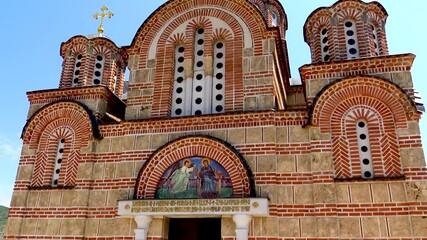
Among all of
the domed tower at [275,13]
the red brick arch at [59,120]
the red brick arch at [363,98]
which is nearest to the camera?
the red brick arch at [363,98]

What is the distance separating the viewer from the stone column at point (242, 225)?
7.67 meters

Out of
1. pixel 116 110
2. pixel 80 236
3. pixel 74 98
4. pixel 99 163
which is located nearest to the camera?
pixel 80 236

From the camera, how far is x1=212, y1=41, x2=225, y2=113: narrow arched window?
31.2 ft

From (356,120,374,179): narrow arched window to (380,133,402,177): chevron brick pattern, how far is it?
267mm

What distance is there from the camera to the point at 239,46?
9898mm

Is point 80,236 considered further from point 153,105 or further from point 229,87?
point 229,87

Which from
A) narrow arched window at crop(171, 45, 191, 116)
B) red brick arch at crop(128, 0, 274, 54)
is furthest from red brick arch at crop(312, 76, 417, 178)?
red brick arch at crop(128, 0, 274, 54)

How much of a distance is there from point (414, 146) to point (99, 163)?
7087 millimetres

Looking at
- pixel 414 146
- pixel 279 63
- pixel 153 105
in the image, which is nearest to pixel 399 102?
pixel 414 146

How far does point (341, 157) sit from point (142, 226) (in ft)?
14.7

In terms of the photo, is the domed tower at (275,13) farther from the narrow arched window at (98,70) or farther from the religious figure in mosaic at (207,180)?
the religious figure in mosaic at (207,180)

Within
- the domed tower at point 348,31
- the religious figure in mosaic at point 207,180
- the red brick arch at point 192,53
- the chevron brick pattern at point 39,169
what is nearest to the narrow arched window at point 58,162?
the chevron brick pattern at point 39,169

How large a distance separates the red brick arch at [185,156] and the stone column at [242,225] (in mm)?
742

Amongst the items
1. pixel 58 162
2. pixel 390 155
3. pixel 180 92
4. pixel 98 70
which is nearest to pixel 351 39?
pixel 390 155
